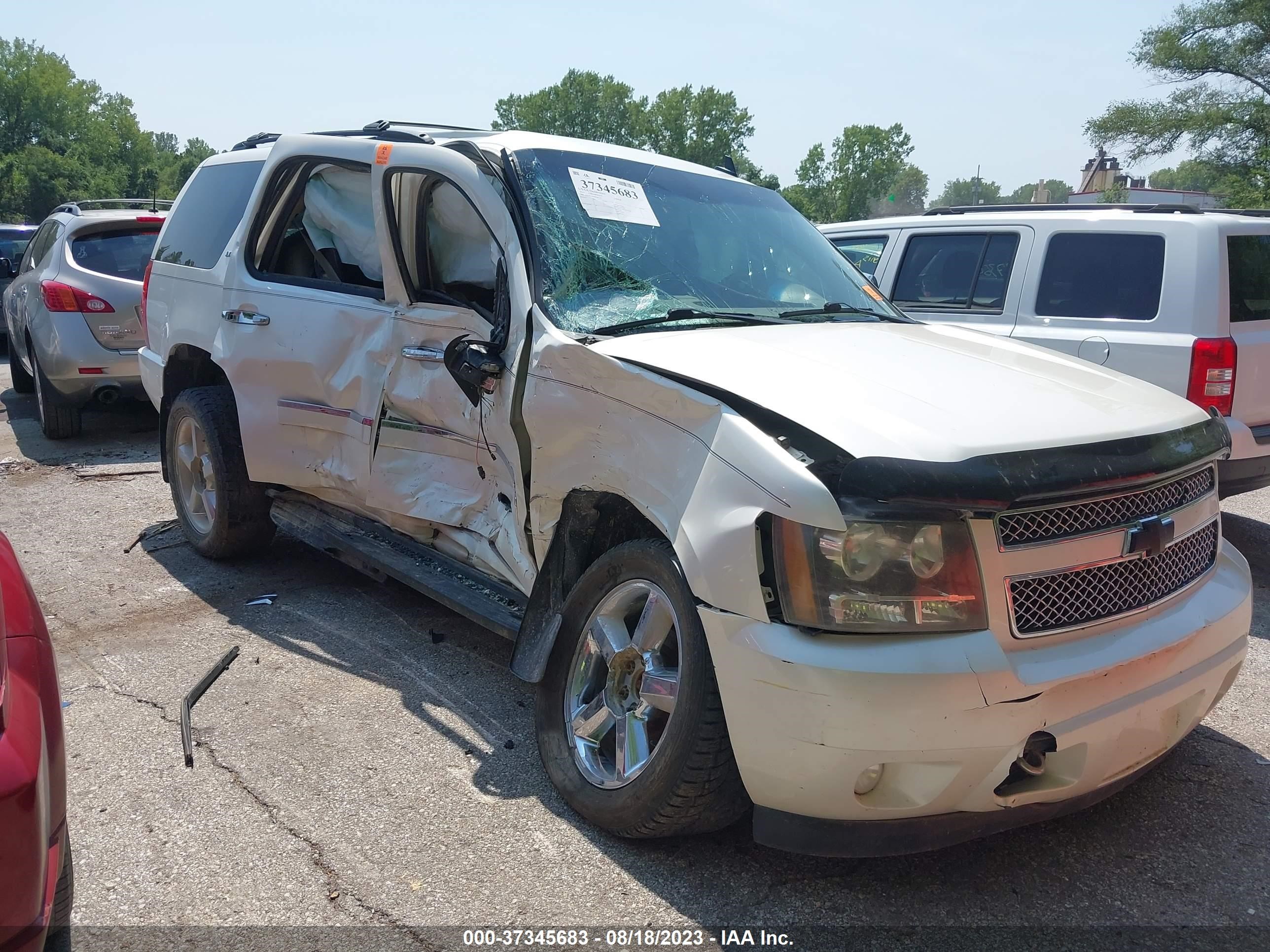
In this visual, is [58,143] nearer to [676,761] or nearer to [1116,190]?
[1116,190]

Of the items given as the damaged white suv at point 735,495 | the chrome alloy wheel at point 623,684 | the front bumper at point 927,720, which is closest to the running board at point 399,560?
the damaged white suv at point 735,495

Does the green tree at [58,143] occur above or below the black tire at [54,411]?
above

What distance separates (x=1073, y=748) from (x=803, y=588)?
750 millimetres

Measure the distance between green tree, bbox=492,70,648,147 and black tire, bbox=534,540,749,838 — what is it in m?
102

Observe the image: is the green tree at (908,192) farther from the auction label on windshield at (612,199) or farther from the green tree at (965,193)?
the auction label on windshield at (612,199)

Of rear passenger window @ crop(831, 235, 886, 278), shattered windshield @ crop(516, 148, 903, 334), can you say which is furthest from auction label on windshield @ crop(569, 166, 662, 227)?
rear passenger window @ crop(831, 235, 886, 278)

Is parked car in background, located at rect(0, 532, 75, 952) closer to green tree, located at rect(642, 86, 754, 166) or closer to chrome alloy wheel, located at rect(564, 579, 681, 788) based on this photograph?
chrome alloy wheel, located at rect(564, 579, 681, 788)

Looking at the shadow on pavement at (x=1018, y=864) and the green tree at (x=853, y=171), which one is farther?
the green tree at (x=853, y=171)

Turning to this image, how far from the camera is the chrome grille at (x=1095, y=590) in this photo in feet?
7.77

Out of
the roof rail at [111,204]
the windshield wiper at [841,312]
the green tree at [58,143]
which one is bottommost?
the windshield wiper at [841,312]

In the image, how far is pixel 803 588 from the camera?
7.67 ft

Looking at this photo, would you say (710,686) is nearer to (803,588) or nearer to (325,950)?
(803,588)

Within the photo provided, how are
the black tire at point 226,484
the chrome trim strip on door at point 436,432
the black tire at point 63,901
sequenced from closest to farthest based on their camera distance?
the black tire at point 63,901
the chrome trim strip on door at point 436,432
the black tire at point 226,484

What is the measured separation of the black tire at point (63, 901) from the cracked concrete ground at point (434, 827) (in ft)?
0.86
